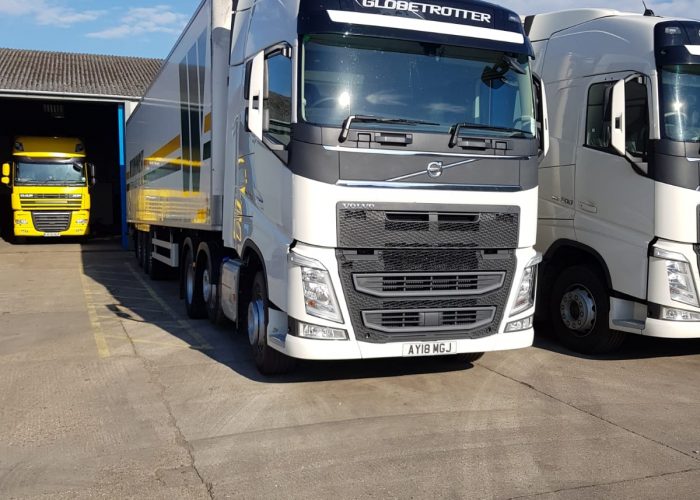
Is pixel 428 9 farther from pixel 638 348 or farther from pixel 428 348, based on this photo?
pixel 638 348

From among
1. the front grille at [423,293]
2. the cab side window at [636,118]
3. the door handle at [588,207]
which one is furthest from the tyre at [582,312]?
the front grille at [423,293]

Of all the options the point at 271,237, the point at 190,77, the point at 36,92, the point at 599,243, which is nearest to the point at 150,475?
the point at 271,237

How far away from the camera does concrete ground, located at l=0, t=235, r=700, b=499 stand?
3.99 m

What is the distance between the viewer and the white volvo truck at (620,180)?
6.36 m

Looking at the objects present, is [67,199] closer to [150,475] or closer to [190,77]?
[190,77]

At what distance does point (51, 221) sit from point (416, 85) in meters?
20.5

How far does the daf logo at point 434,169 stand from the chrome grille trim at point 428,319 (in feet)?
3.63

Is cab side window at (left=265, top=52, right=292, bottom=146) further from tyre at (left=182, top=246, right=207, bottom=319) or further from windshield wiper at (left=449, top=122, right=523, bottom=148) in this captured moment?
tyre at (left=182, top=246, right=207, bottom=319)

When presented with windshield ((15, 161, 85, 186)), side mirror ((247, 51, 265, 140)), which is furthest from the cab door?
windshield ((15, 161, 85, 186))

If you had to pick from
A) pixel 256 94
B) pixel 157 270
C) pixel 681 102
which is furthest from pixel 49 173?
pixel 681 102

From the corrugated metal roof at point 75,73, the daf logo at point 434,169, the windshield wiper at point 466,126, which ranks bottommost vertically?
the daf logo at point 434,169

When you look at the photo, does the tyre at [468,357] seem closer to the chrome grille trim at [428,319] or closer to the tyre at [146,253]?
the chrome grille trim at [428,319]

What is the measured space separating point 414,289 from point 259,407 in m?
1.55

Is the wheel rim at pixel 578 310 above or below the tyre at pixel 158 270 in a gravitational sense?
above
